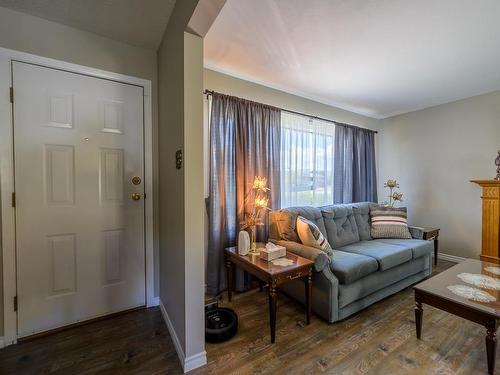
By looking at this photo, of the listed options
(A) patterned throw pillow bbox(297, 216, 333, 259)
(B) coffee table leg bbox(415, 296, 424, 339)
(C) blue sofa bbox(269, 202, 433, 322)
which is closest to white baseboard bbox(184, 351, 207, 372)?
(C) blue sofa bbox(269, 202, 433, 322)

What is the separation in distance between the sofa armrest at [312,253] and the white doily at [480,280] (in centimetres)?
108

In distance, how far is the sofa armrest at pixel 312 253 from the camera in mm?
2025

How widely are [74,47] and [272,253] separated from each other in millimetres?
2357

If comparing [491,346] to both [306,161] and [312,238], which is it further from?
[306,161]

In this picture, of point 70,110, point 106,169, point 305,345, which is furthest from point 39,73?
point 305,345

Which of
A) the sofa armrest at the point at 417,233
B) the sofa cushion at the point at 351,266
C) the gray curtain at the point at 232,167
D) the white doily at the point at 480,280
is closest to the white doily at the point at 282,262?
the sofa cushion at the point at 351,266

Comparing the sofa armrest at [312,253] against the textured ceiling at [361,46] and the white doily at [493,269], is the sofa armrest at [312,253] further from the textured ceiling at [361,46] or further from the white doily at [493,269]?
the textured ceiling at [361,46]

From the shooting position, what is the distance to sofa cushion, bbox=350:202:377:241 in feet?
10.3

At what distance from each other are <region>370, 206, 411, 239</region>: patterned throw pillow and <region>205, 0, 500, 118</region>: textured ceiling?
1.64 metres

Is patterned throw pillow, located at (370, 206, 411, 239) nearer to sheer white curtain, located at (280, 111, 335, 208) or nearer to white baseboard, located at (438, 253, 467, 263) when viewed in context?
sheer white curtain, located at (280, 111, 335, 208)

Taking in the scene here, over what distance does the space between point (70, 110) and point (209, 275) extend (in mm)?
1935

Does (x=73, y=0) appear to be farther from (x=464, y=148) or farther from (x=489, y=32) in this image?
(x=464, y=148)

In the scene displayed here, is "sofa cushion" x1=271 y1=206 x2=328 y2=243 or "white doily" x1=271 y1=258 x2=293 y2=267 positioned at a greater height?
"sofa cushion" x1=271 y1=206 x2=328 y2=243

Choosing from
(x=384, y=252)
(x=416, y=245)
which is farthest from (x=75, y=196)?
(x=416, y=245)
